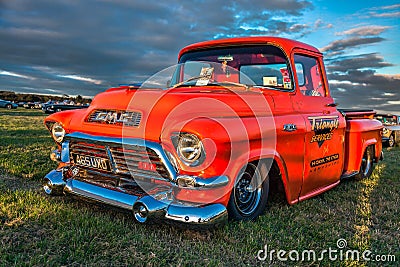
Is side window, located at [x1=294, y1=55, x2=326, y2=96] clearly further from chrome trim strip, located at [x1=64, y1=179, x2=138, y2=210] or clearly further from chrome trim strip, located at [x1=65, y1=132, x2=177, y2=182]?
chrome trim strip, located at [x1=64, y1=179, x2=138, y2=210]

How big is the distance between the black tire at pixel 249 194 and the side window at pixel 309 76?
1.38 m

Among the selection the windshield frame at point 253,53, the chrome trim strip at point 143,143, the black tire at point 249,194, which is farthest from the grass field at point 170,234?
the windshield frame at point 253,53

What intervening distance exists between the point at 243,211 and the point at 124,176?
3.80ft

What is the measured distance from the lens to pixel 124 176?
3.22m

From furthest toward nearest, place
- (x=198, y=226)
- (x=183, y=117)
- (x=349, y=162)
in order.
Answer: (x=349, y=162)
(x=183, y=117)
(x=198, y=226)

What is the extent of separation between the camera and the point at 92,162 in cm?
342

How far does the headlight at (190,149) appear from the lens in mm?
2842

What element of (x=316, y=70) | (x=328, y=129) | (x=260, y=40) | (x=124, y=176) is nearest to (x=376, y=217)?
(x=328, y=129)

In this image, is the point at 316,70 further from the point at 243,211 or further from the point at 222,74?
the point at 243,211

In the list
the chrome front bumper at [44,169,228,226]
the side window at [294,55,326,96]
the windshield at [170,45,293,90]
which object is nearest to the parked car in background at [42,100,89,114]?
the windshield at [170,45,293,90]

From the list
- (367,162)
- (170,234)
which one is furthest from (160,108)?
(367,162)

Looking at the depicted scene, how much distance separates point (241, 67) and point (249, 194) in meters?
1.63

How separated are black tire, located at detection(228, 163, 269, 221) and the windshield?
1065 mm

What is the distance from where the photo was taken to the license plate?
330 cm
